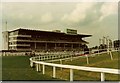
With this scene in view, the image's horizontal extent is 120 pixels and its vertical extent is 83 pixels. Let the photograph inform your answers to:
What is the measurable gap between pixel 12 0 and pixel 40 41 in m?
35.2

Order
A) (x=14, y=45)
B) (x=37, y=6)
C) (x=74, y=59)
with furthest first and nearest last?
(x=14, y=45) < (x=74, y=59) < (x=37, y=6)

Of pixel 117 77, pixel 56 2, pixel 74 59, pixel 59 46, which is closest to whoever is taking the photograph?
pixel 117 77

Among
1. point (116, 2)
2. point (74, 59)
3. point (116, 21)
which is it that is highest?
Result: point (116, 2)

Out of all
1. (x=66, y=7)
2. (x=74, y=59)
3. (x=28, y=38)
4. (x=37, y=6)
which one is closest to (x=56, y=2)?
(x=66, y=7)

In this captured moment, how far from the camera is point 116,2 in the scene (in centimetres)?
1312

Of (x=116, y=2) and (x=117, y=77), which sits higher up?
(x=116, y=2)

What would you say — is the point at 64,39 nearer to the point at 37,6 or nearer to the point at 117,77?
the point at 37,6

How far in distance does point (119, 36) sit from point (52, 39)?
1478 inches

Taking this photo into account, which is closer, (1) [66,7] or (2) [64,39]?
(1) [66,7]

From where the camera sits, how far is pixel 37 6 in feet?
52.3

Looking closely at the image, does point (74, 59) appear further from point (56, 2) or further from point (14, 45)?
point (14, 45)

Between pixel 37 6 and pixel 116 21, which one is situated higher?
pixel 37 6

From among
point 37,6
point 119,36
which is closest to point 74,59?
point 37,6

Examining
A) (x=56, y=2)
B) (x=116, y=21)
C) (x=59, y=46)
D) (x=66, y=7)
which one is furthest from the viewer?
(x=59, y=46)
